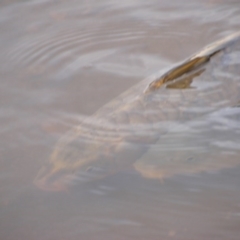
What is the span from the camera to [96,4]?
4914 millimetres

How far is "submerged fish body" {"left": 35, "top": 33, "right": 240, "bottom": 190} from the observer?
2.88 meters

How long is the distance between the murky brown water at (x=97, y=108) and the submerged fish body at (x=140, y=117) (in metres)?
0.07

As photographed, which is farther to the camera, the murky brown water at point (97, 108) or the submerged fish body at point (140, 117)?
the submerged fish body at point (140, 117)

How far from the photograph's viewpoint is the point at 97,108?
3.48m

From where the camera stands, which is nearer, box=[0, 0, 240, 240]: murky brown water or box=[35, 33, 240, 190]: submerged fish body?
box=[0, 0, 240, 240]: murky brown water

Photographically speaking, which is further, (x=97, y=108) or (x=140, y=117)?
(x=97, y=108)

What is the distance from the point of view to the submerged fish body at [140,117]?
288 cm

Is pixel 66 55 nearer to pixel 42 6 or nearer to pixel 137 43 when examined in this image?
pixel 137 43

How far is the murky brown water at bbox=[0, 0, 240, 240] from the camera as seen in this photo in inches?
108

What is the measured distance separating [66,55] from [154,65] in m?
0.84

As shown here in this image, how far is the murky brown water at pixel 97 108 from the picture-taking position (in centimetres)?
275

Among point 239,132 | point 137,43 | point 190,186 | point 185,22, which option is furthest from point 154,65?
point 190,186

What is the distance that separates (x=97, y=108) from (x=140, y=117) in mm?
526

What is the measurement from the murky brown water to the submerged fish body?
70 millimetres
